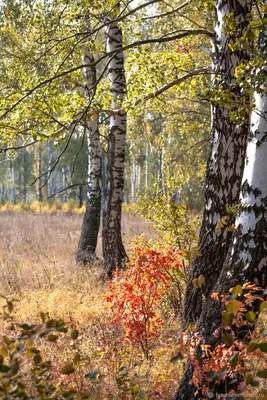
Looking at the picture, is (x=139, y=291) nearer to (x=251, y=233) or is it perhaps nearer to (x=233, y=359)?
(x=251, y=233)

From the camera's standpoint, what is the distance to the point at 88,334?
16.1ft

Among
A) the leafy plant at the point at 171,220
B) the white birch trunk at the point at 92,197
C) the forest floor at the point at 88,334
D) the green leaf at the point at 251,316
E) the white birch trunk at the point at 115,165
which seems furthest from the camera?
the white birch trunk at the point at 92,197

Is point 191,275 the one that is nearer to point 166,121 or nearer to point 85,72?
point 85,72

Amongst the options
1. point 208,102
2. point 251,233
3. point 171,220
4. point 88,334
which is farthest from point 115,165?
point 251,233

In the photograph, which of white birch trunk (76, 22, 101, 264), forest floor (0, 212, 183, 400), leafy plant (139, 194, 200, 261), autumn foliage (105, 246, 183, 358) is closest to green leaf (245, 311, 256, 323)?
forest floor (0, 212, 183, 400)

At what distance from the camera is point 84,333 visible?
197 inches

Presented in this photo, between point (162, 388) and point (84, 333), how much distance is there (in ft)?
5.24

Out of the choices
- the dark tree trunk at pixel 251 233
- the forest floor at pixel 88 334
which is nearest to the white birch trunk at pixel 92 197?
the forest floor at pixel 88 334

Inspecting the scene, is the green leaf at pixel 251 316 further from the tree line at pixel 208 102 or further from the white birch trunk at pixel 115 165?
the white birch trunk at pixel 115 165

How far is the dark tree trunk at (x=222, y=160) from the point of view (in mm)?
4152

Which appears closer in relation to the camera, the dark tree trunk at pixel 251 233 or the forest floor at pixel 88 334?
the dark tree trunk at pixel 251 233

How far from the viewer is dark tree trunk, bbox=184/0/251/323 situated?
415 centimetres

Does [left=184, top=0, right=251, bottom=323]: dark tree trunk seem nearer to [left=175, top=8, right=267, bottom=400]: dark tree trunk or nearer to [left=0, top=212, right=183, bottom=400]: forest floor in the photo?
[left=0, top=212, right=183, bottom=400]: forest floor

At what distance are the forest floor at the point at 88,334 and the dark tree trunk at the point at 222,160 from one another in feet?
2.90
